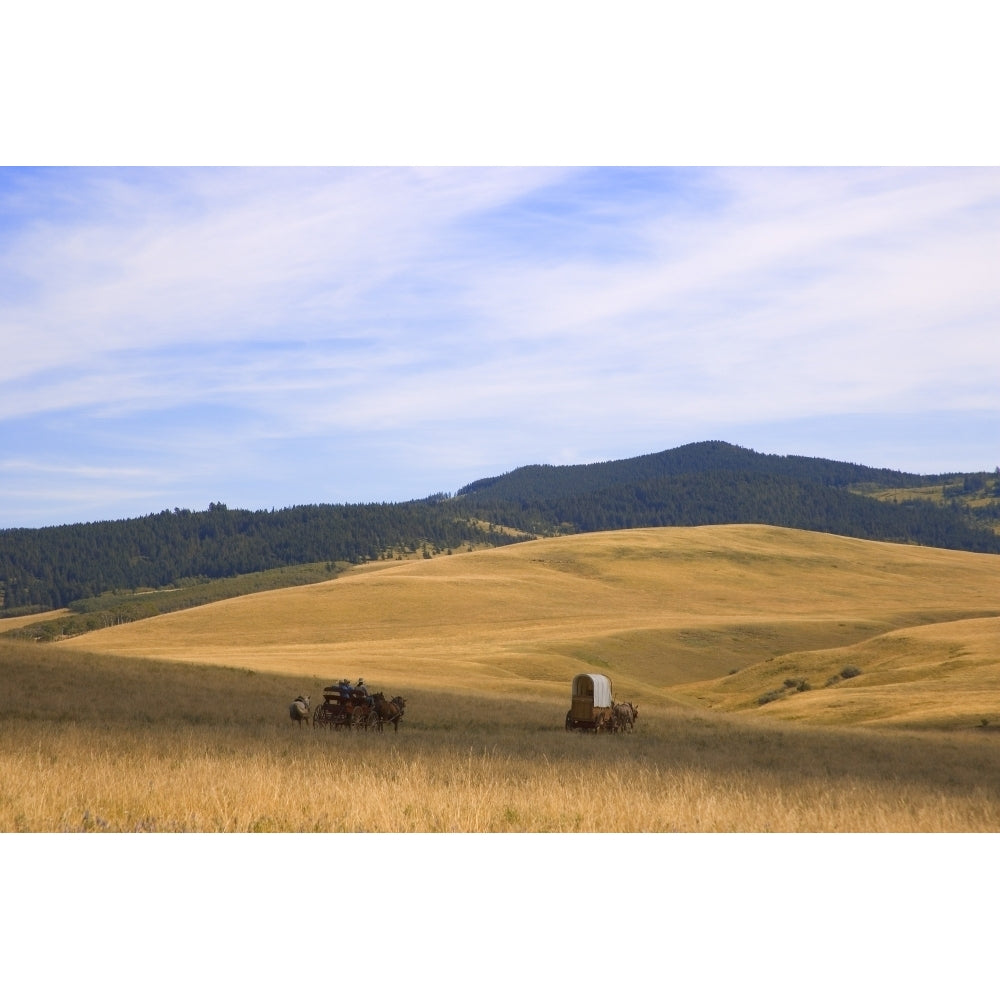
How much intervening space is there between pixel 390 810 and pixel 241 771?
283cm

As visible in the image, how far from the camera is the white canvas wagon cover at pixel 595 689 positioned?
2852 cm

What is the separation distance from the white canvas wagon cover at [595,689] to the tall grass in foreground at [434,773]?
1.22 metres

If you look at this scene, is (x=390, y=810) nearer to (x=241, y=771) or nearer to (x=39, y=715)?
(x=241, y=771)

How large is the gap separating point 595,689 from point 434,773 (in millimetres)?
14896

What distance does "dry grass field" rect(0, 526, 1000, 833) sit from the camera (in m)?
11.1

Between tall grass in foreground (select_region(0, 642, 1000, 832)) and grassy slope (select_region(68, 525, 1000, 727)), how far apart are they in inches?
424

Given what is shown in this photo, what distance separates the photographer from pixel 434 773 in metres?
14.3

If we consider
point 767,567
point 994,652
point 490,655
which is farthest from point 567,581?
point 994,652

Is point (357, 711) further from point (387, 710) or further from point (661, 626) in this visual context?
point (661, 626)

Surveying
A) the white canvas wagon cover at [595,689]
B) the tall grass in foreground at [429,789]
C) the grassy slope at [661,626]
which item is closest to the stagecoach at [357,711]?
the white canvas wagon cover at [595,689]

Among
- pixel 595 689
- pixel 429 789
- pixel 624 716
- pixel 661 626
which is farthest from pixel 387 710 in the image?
pixel 661 626

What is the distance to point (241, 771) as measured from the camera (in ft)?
42.1
